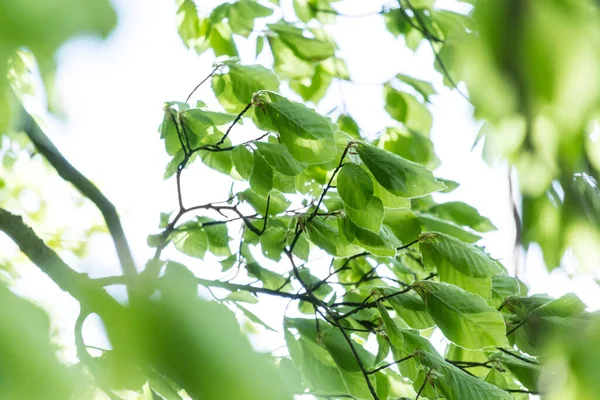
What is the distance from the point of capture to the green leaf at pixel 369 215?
0.64 meters

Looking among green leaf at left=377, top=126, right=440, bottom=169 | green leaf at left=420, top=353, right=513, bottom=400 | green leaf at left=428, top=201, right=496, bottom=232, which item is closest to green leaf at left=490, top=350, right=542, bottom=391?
green leaf at left=420, top=353, right=513, bottom=400

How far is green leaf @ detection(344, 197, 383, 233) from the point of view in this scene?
2.09 feet

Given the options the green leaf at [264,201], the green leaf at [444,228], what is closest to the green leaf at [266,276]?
the green leaf at [264,201]

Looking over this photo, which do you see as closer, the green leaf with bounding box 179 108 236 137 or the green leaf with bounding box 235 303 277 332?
the green leaf with bounding box 179 108 236 137

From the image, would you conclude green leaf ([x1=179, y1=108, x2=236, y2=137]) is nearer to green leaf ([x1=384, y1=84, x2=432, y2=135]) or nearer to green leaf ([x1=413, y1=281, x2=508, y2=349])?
green leaf ([x1=413, y1=281, x2=508, y2=349])

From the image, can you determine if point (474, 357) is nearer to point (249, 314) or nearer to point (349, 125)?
point (249, 314)

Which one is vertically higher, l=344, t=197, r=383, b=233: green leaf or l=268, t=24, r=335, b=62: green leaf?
l=268, t=24, r=335, b=62: green leaf

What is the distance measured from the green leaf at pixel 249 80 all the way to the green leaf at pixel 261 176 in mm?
130

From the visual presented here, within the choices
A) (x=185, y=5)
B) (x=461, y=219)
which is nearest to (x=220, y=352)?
(x=461, y=219)

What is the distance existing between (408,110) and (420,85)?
62 millimetres

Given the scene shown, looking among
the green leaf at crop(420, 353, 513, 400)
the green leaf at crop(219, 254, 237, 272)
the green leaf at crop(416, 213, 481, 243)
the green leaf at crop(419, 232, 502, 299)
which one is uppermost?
the green leaf at crop(219, 254, 237, 272)

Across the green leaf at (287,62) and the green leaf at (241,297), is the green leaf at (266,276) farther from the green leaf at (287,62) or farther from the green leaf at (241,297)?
the green leaf at (287,62)

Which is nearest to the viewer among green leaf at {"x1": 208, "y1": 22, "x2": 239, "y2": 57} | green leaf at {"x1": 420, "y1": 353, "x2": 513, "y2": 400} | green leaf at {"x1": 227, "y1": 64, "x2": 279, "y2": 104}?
green leaf at {"x1": 420, "y1": 353, "x2": 513, "y2": 400}

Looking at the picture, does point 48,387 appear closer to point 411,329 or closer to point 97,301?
point 97,301
